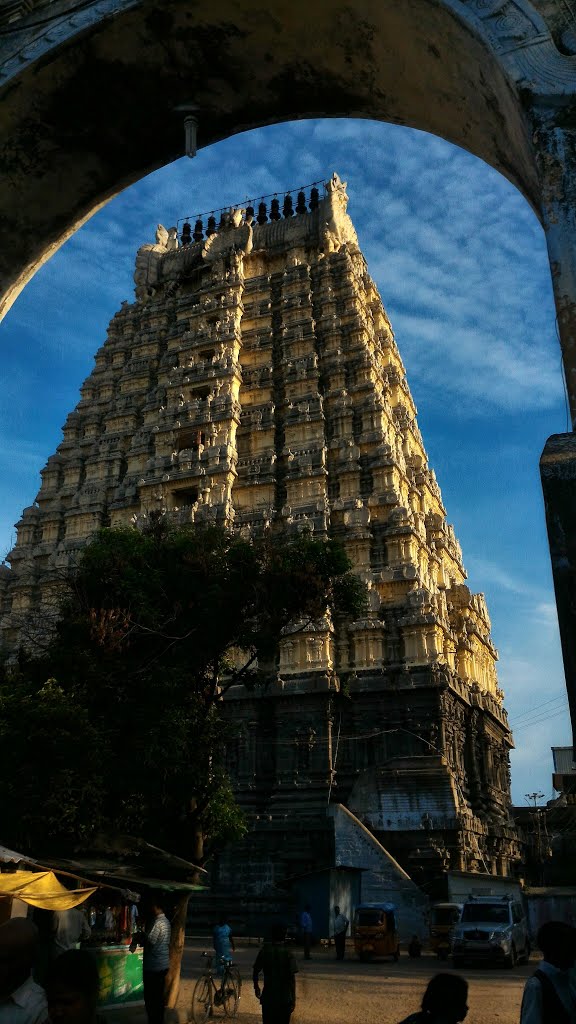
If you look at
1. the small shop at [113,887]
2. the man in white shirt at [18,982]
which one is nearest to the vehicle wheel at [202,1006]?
the small shop at [113,887]

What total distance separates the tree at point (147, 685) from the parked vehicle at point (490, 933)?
23.4ft

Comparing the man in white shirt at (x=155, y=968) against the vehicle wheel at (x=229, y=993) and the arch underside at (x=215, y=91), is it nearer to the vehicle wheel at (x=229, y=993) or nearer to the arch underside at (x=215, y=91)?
the vehicle wheel at (x=229, y=993)

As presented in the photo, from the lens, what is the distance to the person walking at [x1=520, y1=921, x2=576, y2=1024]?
130 inches

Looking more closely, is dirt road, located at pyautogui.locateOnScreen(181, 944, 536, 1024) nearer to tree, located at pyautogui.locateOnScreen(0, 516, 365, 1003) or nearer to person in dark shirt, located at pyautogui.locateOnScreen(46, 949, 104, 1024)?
tree, located at pyautogui.locateOnScreen(0, 516, 365, 1003)

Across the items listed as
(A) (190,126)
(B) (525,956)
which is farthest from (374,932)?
(A) (190,126)

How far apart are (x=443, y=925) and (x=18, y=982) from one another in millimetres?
19150

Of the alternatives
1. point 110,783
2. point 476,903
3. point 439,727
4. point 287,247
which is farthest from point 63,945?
point 287,247

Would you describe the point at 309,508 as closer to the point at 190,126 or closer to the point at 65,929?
the point at 65,929

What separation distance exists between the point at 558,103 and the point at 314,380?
30.2 meters

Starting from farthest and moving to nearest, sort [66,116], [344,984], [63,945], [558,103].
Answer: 1. [344,984]
2. [63,945]
3. [66,116]
4. [558,103]

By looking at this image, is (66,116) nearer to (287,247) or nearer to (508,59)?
(508,59)

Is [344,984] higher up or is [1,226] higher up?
[1,226]

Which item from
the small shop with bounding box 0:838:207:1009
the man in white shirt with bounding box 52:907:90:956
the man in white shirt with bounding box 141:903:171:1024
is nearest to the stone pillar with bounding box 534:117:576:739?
the man in white shirt with bounding box 141:903:171:1024

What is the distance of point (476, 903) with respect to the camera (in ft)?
57.3
